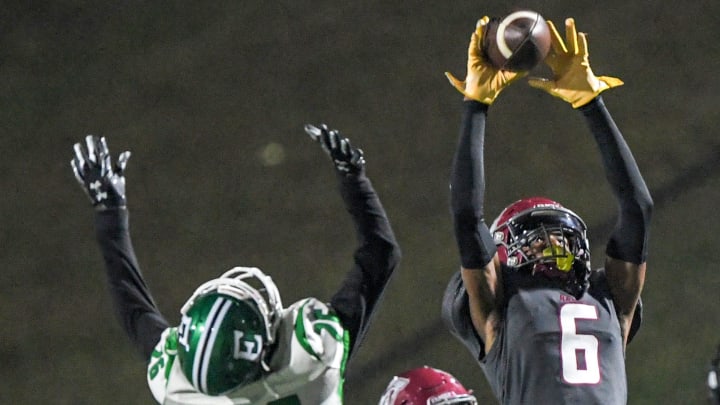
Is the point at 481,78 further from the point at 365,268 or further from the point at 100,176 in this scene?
the point at 100,176

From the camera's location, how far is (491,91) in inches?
119

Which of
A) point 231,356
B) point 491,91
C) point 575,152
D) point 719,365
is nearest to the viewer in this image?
point 231,356

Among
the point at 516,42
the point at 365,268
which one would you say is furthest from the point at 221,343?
the point at 516,42

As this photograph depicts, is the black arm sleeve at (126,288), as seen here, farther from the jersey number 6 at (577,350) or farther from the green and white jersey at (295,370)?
the jersey number 6 at (577,350)

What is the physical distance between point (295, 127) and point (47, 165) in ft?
4.31

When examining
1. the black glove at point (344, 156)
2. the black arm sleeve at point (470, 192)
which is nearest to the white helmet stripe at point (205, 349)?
the black glove at point (344, 156)

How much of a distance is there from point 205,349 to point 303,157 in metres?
3.38

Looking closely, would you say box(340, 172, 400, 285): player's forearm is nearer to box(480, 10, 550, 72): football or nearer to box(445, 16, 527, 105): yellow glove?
box(445, 16, 527, 105): yellow glove

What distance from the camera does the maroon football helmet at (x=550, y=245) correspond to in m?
3.14

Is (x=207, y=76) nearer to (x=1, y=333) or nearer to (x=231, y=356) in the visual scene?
(x=1, y=333)

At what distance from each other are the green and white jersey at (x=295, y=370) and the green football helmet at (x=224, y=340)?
1.6 inches

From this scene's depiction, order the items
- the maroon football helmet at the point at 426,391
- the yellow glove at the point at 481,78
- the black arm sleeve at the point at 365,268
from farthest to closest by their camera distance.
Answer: the maroon football helmet at the point at 426,391 < the yellow glove at the point at 481,78 < the black arm sleeve at the point at 365,268

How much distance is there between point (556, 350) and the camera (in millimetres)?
3018

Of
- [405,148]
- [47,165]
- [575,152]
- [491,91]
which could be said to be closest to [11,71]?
[47,165]
